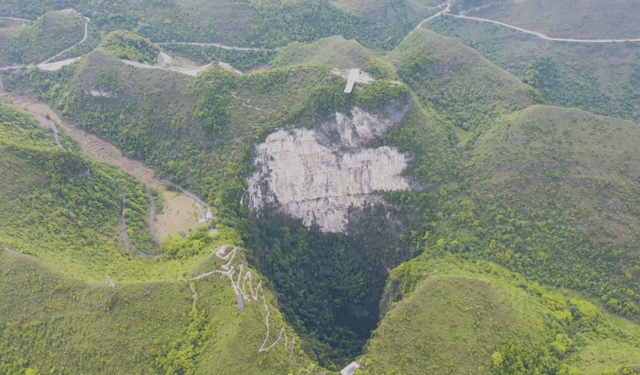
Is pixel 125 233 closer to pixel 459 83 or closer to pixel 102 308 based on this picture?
pixel 102 308

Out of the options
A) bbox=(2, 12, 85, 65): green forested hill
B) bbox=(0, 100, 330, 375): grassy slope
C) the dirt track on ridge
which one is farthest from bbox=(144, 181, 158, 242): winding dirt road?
bbox=(2, 12, 85, 65): green forested hill

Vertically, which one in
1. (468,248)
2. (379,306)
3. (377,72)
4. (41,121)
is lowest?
(379,306)

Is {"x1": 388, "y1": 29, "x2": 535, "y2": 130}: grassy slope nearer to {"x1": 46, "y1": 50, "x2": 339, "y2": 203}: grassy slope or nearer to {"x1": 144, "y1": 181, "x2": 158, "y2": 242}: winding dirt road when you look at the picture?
{"x1": 46, "y1": 50, "x2": 339, "y2": 203}: grassy slope

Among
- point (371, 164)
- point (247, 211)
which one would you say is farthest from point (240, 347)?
point (371, 164)

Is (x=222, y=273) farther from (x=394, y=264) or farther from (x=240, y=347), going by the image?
(x=394, y=264)

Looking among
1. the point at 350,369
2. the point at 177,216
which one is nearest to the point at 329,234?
the point at 177,216

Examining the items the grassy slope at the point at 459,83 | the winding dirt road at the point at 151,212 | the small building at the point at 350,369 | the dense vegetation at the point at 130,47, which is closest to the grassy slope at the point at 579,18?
the grassy slope at the point at 459,83
